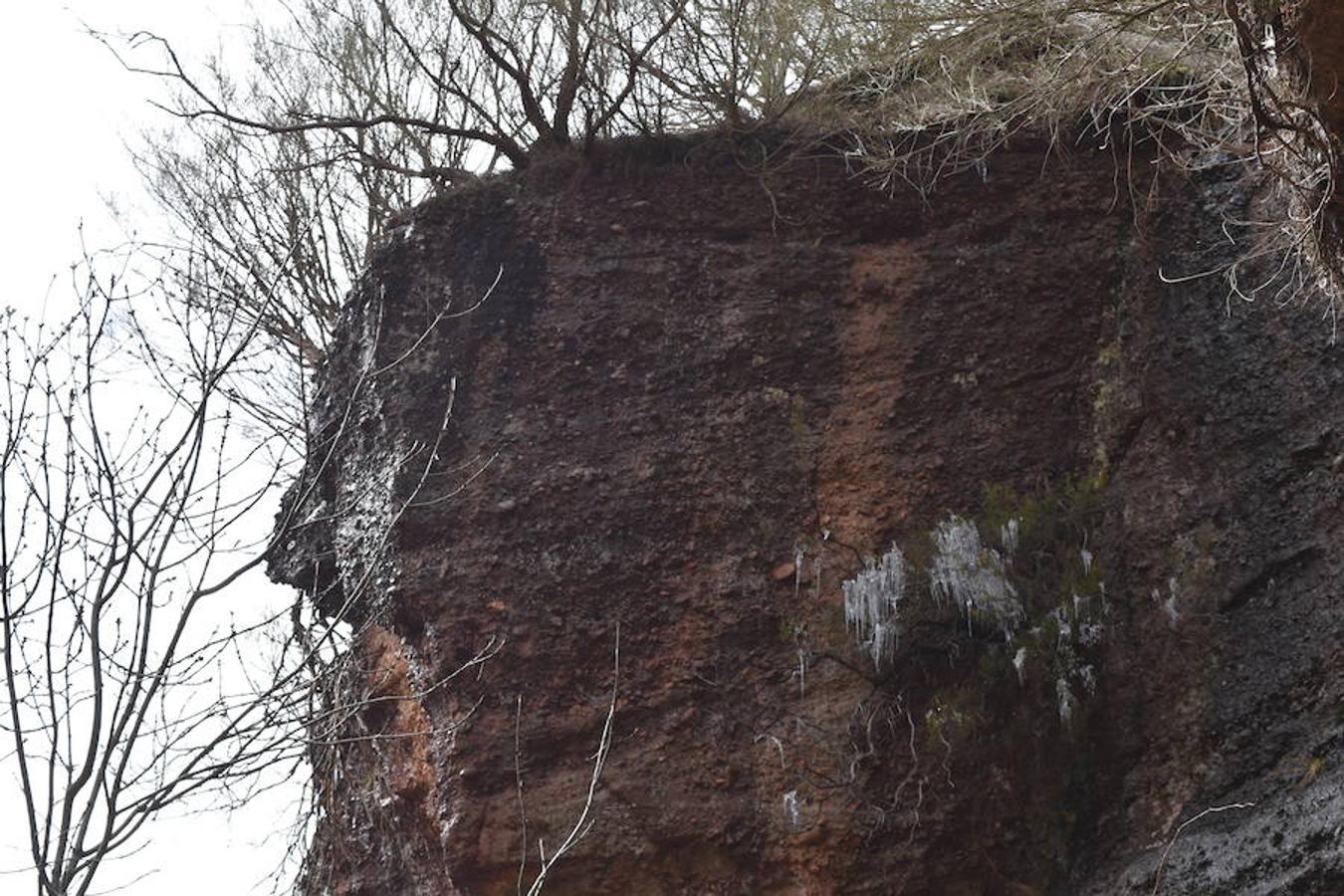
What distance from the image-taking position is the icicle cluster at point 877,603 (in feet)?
25.2

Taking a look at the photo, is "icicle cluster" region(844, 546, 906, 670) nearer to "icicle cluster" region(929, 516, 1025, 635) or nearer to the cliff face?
the cliff face

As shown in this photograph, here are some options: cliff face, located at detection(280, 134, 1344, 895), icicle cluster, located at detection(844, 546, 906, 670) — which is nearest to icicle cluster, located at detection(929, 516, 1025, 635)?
cliff face, located at detection(280, 134, 1344, 895)

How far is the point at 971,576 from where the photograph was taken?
7773 mm

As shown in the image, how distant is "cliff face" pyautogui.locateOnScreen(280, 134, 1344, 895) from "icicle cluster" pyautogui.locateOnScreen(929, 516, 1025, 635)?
0.02 m

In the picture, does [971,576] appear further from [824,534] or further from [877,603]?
[824,534]

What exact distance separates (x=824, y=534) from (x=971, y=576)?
0.78 metres

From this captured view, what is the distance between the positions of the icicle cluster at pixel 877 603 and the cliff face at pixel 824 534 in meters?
0.05

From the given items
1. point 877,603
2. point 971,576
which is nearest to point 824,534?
point 877,603

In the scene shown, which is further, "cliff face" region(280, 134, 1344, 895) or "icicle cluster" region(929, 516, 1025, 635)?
"icicle cluster" region(929, 516, 1025, 635)

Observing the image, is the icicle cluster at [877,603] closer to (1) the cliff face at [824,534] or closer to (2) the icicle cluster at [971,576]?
(1) the cliff face at [824,534]

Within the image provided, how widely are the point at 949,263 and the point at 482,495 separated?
290 cm

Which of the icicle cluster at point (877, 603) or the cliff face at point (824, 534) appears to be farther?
the icicle cluster at point (877, 603)

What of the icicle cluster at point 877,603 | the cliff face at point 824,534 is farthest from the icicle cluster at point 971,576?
the icicle cluster at point 877,603

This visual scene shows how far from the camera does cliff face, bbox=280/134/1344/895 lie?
23.7ft
